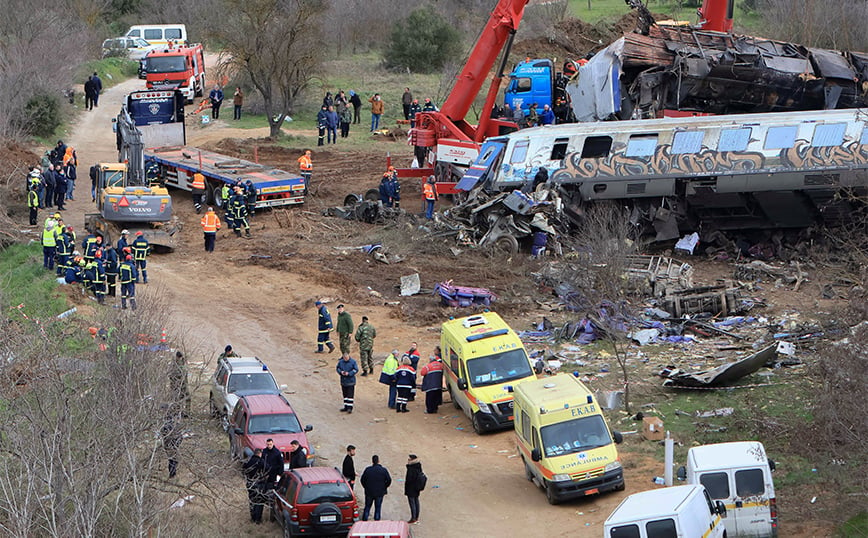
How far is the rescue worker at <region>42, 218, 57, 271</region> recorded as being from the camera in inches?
1129

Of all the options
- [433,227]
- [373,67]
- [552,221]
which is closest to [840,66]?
[552,221]

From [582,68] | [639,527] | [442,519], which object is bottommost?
[442,519]

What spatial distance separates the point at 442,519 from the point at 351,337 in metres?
9.04

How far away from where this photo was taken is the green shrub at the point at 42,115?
4538cm

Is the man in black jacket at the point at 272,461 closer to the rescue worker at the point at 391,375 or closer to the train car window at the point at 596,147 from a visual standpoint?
the rescue worker at the point at 391,375

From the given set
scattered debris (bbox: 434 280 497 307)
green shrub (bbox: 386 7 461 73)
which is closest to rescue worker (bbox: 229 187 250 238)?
scattered debris (bbox: 434 280 497 307)

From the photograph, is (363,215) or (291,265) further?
(363,215)

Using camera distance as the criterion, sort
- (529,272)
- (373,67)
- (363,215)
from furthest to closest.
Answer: (373,67)
(363,215)
(529,272)

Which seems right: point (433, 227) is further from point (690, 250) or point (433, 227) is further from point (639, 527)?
point (639, 527)

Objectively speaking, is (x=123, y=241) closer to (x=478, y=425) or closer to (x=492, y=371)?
(x=492, y=371)


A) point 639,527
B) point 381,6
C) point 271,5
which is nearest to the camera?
point 639,527

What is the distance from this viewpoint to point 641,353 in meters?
24.4

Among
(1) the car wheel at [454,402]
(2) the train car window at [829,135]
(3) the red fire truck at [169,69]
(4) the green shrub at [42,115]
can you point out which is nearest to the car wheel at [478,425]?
(1) the car wheel at [454,402]

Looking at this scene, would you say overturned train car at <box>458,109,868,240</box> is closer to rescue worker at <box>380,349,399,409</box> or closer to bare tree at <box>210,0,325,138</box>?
rescue worker at <box>380,349,399,409</box>
